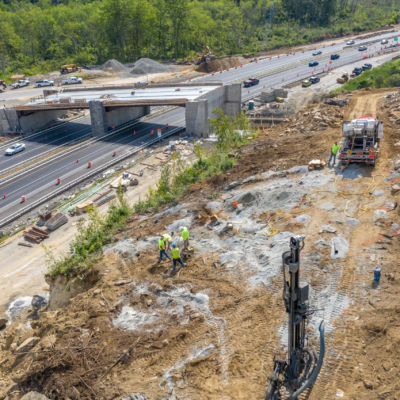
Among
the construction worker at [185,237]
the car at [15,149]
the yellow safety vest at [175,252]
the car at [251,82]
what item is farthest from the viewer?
the car at [251,82]

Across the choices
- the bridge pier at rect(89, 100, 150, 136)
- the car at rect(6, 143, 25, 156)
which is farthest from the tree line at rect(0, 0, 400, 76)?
the car at rect(6, 143, 25, 156)

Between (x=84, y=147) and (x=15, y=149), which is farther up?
(x=15, y=149)

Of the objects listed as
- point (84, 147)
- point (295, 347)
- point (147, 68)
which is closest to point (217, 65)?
point (147, 68)

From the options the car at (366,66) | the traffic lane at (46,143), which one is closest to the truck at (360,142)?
the traffic lane at (46,143)

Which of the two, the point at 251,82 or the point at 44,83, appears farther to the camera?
the point at 44,83

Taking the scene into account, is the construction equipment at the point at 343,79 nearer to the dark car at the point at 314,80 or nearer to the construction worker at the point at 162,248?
the dark car at the point at 314,80

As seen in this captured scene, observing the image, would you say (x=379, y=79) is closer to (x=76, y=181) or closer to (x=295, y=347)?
(x=76, y=181)

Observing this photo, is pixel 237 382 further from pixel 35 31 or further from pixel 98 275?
pixel 35 31
